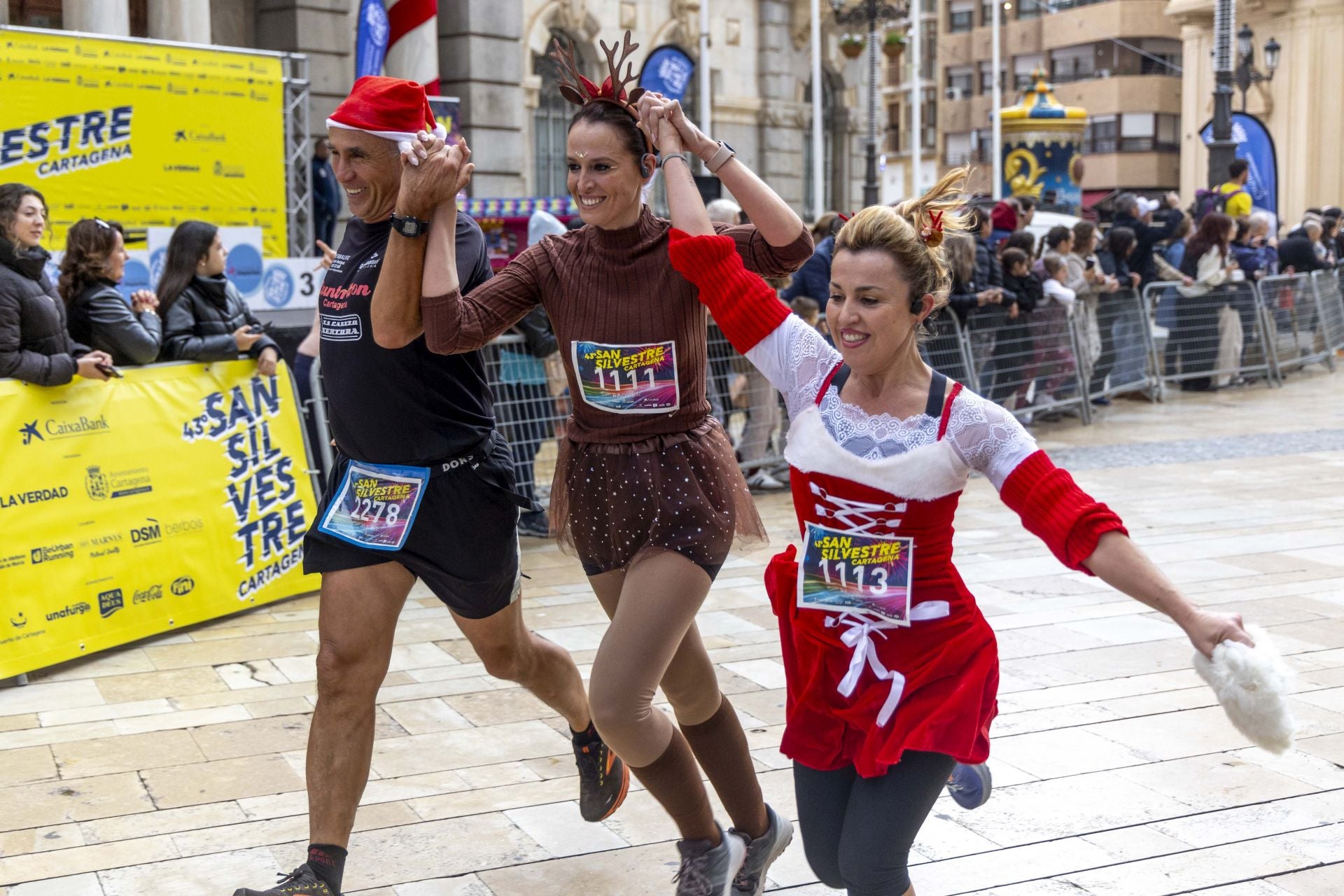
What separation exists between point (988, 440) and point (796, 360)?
516mm

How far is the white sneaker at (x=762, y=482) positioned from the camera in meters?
10.2

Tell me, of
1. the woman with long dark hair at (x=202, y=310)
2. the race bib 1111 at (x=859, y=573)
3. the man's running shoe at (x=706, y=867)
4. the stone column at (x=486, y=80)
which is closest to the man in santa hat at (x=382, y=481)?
the man's running shoe at (x=706, y=867)

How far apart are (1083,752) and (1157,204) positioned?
14.2 meters

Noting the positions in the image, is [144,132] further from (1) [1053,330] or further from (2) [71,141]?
(1) [1053,330]

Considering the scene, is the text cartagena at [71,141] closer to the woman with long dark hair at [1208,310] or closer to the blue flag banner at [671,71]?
the blue flag banner at [671,71]

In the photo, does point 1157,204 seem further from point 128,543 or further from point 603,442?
point 603,442

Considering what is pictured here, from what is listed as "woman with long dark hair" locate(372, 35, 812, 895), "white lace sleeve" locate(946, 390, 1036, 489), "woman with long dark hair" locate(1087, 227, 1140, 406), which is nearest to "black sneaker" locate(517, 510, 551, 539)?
"woman with long dark hair" locate(372, 35, 812, 895)

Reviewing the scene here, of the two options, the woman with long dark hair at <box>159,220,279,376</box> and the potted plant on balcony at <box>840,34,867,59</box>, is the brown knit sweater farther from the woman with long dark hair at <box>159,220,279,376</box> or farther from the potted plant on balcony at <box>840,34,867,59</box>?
the potted plant on balcony at <box>840,34,867,59</box>

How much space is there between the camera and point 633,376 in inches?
141

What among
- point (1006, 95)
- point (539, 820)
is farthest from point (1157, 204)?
point (1006, 95)

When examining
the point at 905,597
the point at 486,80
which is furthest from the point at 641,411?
the point at 486,80

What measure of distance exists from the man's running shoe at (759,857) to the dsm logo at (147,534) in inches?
144

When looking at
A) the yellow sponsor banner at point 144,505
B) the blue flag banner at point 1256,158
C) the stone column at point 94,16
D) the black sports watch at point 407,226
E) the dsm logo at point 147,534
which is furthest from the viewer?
the blue flag banner at point 1256,158

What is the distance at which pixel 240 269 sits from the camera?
12562mm
